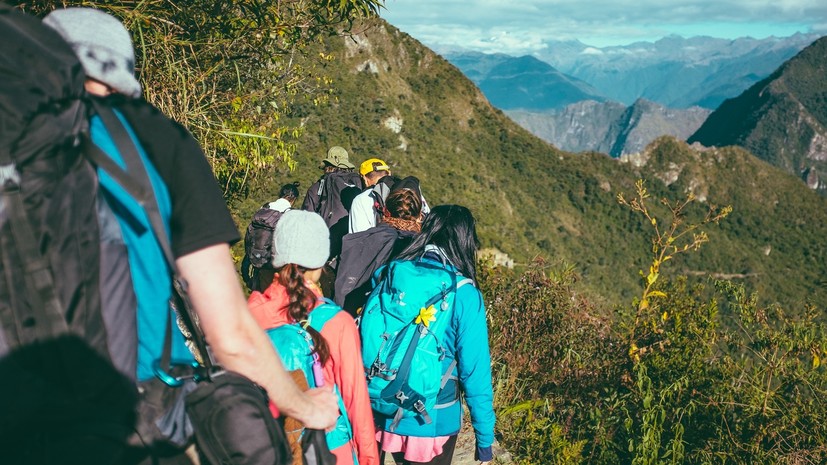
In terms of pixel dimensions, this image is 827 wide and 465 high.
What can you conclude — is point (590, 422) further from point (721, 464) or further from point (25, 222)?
point (25, 222)

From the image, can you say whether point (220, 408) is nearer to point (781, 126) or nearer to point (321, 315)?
point (321, 315)

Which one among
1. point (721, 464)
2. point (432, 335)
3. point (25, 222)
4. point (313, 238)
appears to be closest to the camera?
point (25, 222)

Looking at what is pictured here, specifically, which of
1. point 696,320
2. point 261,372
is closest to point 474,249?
point 261,372

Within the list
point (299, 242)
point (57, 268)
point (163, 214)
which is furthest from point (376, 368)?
point (57, 268)

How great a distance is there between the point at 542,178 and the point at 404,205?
79116 millimetres

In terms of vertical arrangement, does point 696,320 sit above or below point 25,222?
below

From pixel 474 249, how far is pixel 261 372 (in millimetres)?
1775

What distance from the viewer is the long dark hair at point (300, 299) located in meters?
2.12

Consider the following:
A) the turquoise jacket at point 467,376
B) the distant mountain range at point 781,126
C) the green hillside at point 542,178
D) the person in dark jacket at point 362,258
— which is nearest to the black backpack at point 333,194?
the person in dark jacket at point 362,258

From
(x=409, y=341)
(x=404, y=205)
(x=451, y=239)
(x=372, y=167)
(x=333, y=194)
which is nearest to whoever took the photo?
(x=409, y=341)

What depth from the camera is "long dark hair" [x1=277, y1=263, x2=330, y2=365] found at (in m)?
2.12

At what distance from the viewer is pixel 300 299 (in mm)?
2203

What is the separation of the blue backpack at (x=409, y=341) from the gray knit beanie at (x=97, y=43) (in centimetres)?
163

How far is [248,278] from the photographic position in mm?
5047
